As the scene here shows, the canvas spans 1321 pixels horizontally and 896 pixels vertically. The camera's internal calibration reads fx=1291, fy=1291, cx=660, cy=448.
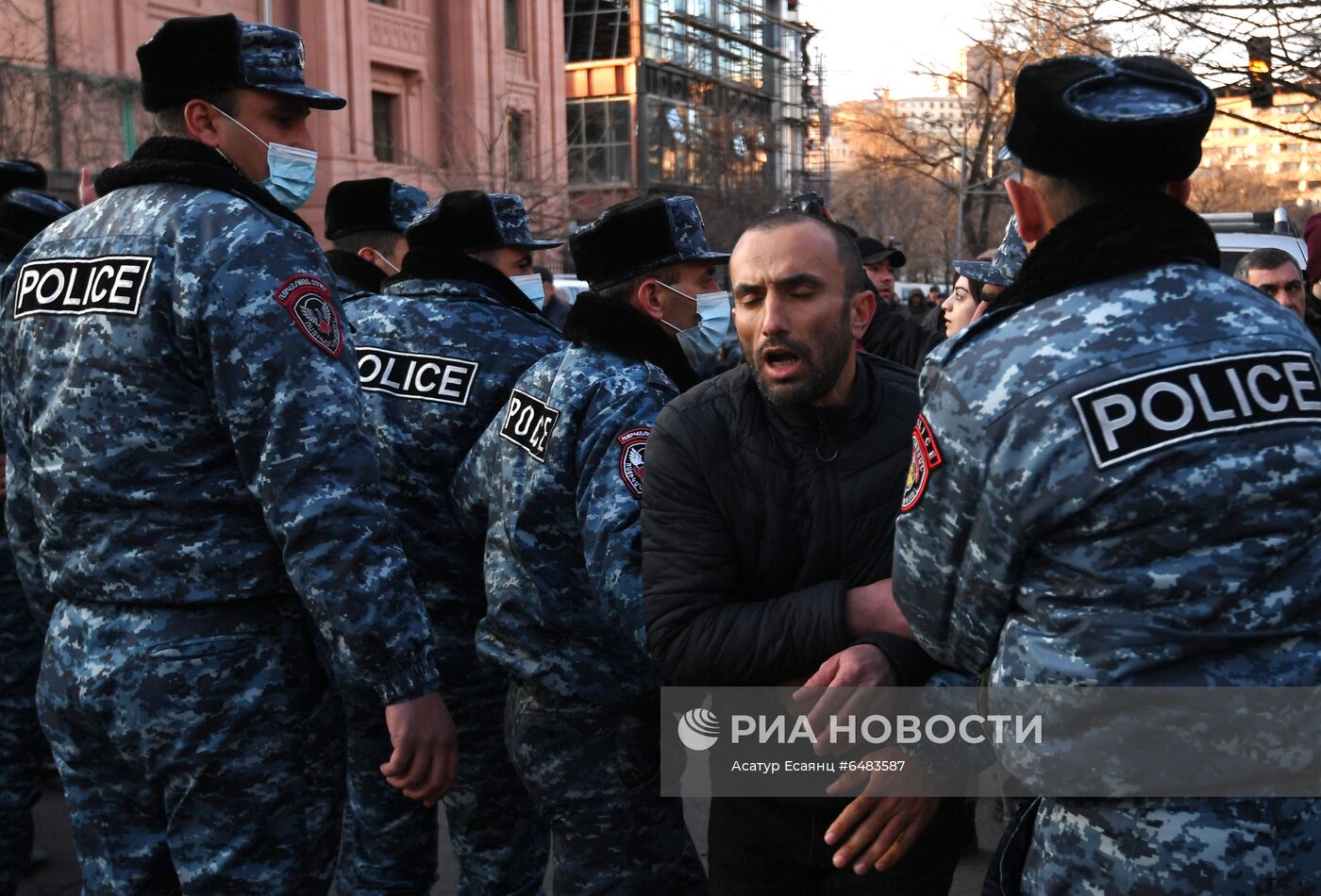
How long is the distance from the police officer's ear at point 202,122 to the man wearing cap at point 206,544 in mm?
91

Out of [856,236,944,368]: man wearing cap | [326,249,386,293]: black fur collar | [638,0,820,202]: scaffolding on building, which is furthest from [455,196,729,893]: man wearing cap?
[638,0,820,202]: scaffolding on building

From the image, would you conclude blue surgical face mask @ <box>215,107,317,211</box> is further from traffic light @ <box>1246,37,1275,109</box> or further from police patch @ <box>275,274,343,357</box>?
traffic light @ <box>1246,37,1275,109</box>

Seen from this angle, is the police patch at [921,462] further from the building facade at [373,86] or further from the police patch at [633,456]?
the building facade at [373,86]

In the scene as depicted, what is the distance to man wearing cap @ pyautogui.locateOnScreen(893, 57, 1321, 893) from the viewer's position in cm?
189

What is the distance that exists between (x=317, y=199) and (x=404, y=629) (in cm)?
2580

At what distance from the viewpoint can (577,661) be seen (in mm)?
3158

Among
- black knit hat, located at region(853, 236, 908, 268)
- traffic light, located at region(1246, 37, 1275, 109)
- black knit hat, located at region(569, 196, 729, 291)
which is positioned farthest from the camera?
traffic light, located at region(1246, 37, 1275, 109)

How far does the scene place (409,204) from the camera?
16.6ft

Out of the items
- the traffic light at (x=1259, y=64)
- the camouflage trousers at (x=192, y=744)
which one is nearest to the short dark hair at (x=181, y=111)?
the camouflage trousers at (x=192, y=744)

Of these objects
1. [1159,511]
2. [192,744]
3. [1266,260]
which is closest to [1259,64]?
[1266,260]

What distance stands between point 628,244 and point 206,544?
138 cm

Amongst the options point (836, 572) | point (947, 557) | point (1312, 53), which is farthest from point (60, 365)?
point (1312, 53)

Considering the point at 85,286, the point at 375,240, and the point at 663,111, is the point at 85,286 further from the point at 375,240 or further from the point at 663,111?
the point at 663,111

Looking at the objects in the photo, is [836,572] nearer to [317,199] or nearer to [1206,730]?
[1206,730]
